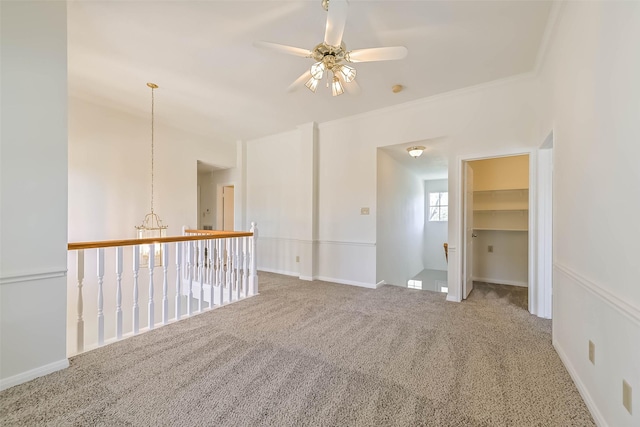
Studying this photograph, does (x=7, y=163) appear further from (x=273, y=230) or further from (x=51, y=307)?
(x=273, y=230)

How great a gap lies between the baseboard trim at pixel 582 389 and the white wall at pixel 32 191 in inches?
131

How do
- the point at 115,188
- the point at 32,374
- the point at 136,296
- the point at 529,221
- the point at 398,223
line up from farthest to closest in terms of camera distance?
the point at 398,223
the point at 115,188
the point at 529,221
the point at 136,296
the point at 32,374

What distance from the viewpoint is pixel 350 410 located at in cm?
145

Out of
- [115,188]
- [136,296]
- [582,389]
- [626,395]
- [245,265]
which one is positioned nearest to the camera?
[626,395]

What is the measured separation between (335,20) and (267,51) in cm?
113

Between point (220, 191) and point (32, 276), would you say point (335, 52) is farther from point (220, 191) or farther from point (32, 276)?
point (220, 191)

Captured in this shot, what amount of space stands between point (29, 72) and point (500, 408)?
11.8 ft

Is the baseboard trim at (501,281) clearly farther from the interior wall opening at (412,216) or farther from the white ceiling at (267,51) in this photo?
the white ceiling at (267,51)

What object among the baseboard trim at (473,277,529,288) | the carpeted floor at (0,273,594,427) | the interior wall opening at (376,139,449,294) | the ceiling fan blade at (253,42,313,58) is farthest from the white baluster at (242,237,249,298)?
the baseboard trim at (473,277,529,288)

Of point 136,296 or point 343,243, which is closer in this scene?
point 136,296

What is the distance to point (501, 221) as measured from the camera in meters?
4.47

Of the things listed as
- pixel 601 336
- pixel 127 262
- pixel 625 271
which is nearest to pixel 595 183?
pixel 625 271

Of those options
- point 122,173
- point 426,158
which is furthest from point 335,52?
point 122,173

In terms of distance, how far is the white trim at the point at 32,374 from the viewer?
63.2 inches
